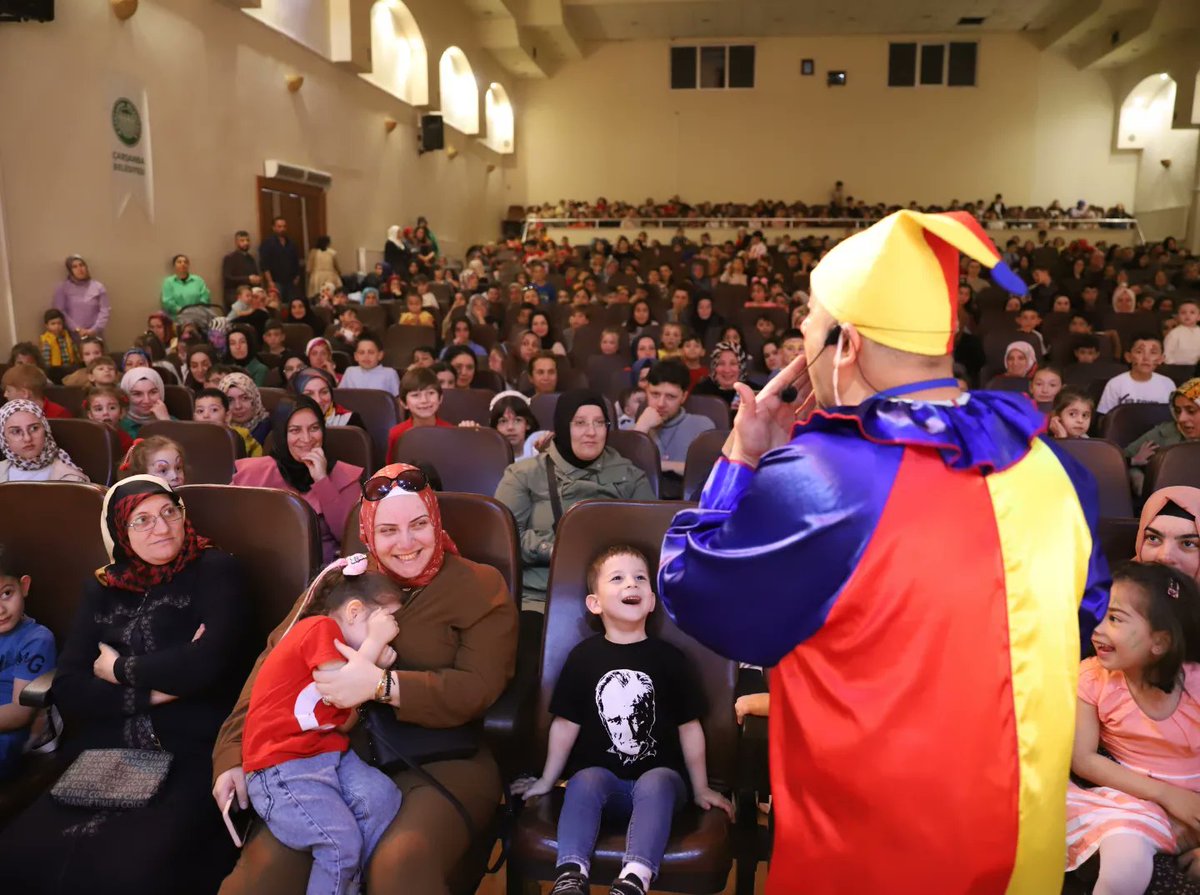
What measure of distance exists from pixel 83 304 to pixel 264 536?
6203mm

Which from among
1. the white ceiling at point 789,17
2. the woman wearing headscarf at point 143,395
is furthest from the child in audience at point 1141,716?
the white ceiling at point 789,17

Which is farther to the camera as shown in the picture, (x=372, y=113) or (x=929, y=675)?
(x=372, y=113)

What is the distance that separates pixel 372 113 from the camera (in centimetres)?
1282

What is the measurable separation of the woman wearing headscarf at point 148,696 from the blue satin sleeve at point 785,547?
1.35 metres

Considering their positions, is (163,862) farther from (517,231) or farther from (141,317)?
(517,231)

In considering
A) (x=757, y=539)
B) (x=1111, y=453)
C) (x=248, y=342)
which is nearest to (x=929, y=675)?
(x=757, y=539)

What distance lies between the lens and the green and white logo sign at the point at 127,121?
778 cm

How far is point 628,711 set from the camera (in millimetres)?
2076

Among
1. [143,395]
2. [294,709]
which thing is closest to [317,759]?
[294,709]

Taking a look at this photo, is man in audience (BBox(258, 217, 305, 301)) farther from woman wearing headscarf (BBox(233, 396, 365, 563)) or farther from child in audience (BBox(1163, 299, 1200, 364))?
child in audience (BBox(1163, 299, 1200, 364))

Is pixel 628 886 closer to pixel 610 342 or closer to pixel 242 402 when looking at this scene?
pixel 242 402

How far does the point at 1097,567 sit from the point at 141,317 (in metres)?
8.73

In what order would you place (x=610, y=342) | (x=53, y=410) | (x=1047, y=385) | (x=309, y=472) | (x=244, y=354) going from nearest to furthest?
(x=309, y=472) < (x=53, y=410) < (x=1047, y=385) < (x=244, y=354) < (x=610, y=342)

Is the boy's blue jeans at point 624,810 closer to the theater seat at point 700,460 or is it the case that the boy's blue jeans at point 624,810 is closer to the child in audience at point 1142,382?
the theater seat at point 700,460
